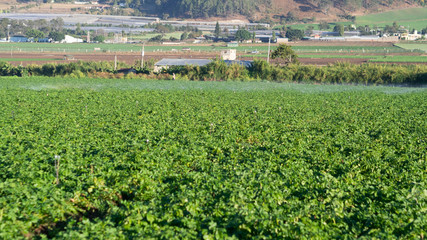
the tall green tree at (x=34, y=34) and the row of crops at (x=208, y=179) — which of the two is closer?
the row of crops at (x=208, y=179)

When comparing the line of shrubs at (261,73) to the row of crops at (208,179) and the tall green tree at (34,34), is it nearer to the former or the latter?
the row of crops at (208,179)

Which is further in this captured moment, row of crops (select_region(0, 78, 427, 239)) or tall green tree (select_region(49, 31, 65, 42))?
tall green tree (select_region(49, 31, 65, 42))

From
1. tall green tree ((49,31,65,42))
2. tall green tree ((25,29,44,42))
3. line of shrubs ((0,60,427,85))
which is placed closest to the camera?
line of shrubs ((0,60,427,85))

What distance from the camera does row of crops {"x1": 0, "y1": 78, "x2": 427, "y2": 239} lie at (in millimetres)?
7855

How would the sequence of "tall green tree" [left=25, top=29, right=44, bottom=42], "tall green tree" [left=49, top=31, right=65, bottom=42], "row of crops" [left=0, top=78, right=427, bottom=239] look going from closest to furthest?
"row of crops" [left=0, top=78, right=427, bottom=239], "tall green tree" [left=49, top=31, right=65, bottom=42], "tall green tree" [left=25, top=29, right=44, bottom=42]

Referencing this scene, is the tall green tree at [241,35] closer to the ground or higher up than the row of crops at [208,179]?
higher up

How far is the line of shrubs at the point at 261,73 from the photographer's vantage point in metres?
57.4

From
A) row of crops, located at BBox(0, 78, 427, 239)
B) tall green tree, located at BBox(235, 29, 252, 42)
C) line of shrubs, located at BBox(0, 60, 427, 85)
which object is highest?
tall green tree, located at BBox(235, 29, 252, 42)

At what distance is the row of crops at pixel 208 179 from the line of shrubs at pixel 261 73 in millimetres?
39818

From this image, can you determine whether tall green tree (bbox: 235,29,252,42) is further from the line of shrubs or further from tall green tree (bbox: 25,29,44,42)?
the line of shrubs

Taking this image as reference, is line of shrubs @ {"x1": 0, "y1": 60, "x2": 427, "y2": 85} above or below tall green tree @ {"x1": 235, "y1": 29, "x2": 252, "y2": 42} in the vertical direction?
below

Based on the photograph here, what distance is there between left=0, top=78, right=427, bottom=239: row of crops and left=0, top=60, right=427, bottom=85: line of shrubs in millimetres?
39818

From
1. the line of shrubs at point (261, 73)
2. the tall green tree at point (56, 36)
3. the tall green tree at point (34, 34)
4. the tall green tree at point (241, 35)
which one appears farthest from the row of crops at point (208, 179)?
the tall green tree at point (34, 34)

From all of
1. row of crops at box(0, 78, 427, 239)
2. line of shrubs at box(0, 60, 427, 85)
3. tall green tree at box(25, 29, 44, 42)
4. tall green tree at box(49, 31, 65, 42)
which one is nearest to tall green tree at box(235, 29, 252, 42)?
tall green tree at box(49, 31, 65, 42)
